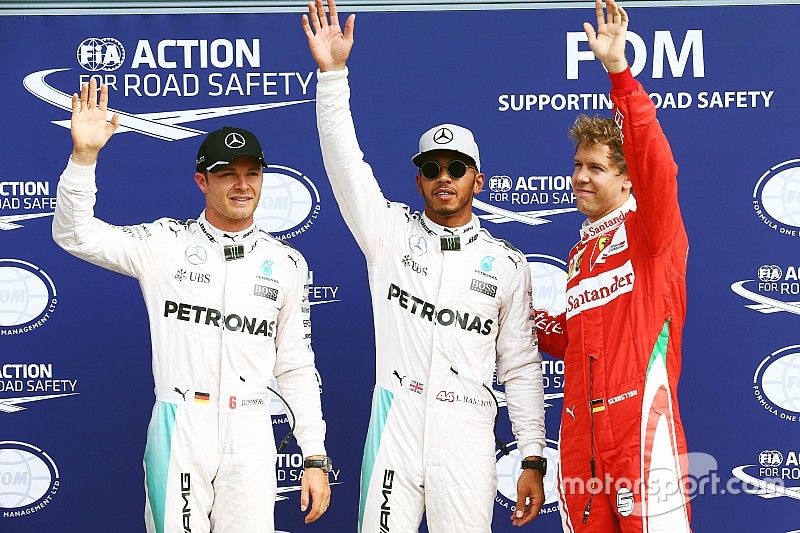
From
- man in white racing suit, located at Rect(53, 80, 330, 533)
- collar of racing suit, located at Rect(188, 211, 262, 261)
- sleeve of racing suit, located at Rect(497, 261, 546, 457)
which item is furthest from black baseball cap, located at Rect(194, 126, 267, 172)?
sleeve of racing suit, located at Rect(497, 261, 546, 457)

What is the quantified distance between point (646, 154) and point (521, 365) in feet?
2.83

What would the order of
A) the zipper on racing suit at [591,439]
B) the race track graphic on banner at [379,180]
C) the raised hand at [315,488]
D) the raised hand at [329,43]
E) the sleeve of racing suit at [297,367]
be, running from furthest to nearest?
1. the race track graphic on banner at [379,180]
2. the sleeve of racing suit at [297,367]
3. the raised hand at [315,488]
4. the raised hand at [329,43]
5. the zipper on racing suit at [591,439]

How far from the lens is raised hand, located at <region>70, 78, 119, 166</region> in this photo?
8.48 ft

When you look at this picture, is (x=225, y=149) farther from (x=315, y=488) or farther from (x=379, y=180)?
(x=315, y=488)

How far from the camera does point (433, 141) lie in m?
2.92

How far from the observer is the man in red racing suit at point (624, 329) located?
242 cm

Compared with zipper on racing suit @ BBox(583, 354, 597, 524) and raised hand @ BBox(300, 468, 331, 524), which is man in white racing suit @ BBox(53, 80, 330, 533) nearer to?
raised hand @ BBox(300, 468, 331, 524)

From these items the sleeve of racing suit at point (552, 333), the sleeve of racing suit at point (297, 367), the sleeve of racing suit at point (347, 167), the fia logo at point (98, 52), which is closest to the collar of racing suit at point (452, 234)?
the sleeve of racing suit at point (347, 167)

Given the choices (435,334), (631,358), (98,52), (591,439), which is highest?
(98,52)

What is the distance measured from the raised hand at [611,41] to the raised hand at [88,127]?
1.40 m

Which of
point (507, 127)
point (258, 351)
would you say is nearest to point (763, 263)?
point (507, 127)

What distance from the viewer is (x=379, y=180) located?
12.2 feet

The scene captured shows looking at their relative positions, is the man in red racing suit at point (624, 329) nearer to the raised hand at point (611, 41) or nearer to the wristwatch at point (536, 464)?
the raised hand at point (611, 41)

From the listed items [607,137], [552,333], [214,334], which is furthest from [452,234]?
[214,334]
